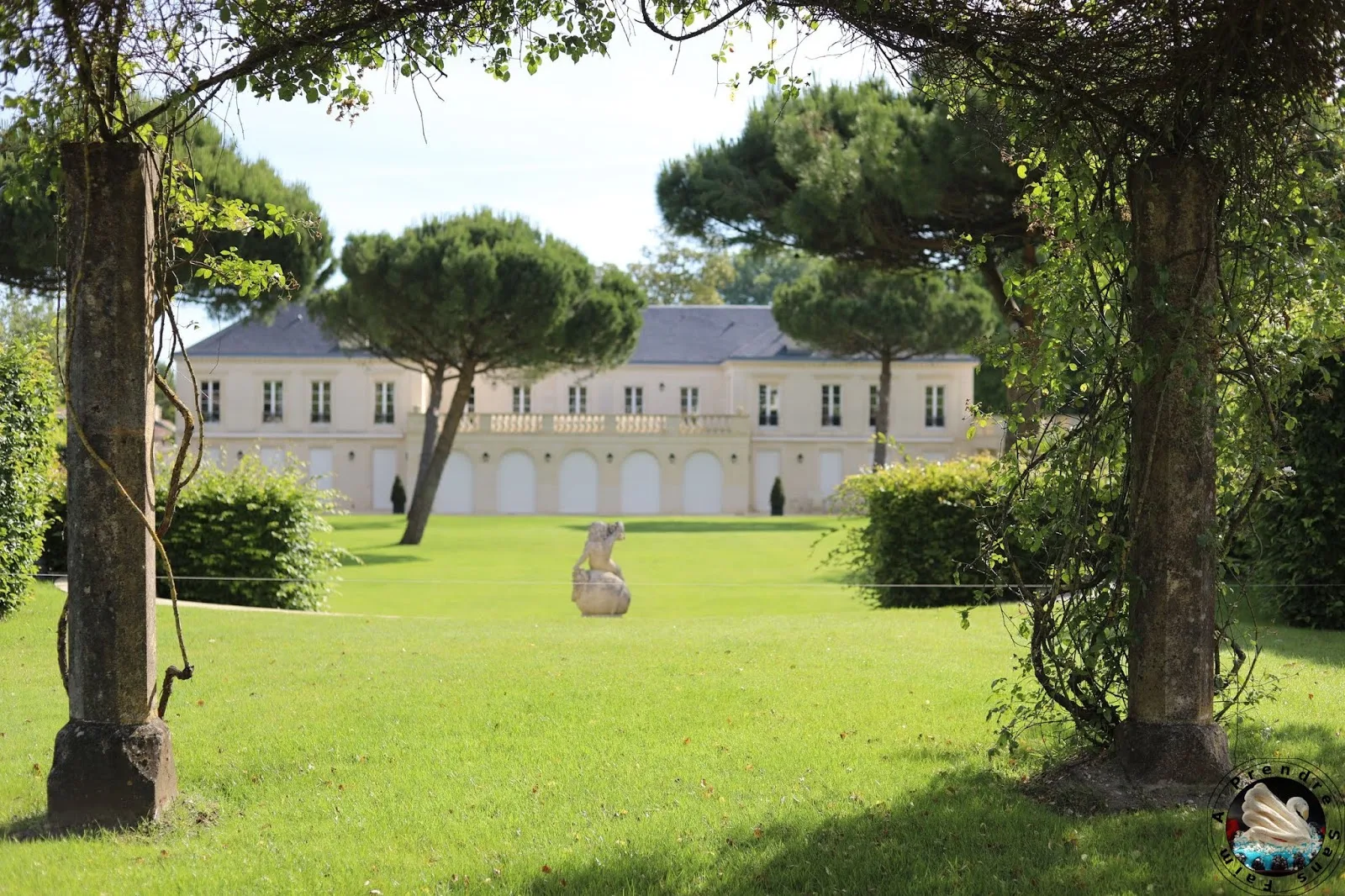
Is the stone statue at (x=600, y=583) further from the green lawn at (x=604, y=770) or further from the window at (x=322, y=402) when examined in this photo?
the window at (x=322, y=402)

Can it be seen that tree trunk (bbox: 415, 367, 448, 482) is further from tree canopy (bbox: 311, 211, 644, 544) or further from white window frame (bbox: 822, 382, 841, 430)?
white window frame (bbox: 822, 382, 841, 430)

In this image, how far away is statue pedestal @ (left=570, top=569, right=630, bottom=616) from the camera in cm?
1212

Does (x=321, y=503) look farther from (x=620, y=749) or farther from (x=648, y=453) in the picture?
(x=648, y=453)

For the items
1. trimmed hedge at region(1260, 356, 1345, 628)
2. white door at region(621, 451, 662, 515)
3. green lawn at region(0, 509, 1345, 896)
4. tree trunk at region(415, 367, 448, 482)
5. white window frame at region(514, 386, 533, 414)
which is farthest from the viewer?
white window frame at region(514, 386, 533, 414)

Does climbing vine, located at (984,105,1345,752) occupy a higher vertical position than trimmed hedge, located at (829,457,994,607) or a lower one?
higher

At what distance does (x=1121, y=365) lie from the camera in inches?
171

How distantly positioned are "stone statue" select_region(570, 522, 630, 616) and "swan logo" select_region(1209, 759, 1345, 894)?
8.15 meters

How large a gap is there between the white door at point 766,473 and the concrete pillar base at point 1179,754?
39.5 meters

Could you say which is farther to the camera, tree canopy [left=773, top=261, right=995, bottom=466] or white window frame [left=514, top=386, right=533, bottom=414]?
white window frame [left=514, top=386, right=533, bottom=414]

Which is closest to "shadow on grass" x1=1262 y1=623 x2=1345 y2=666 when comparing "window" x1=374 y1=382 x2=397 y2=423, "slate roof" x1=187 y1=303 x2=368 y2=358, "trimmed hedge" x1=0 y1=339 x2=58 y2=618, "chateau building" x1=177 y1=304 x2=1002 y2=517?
"trimmed hedge" x1=0 y1=339 x2=58 y2=618

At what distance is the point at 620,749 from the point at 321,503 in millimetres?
9336

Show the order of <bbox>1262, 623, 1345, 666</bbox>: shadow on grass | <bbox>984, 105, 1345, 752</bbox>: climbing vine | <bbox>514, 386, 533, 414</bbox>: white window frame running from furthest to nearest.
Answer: <bbox>514, 386, 533, 414</bbox>: white window frame
<bbox>1262, 623, 1345, 666</bbox>: shadow on grass
<bbox>984, 105, 1345, 752</bbox>: climbing vine

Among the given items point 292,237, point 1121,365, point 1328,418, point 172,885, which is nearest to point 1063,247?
point 1121,365

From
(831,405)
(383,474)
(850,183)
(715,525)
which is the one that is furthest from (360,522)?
(850,183)
